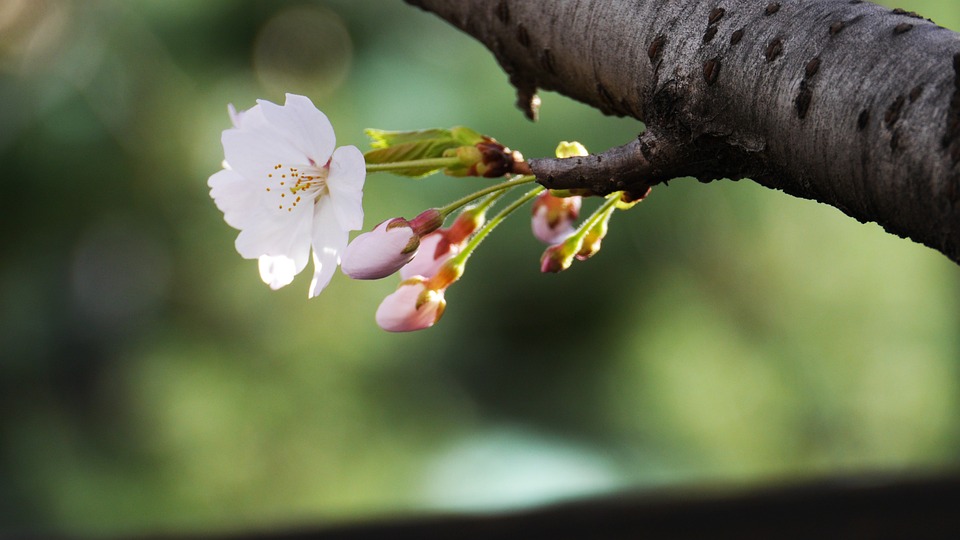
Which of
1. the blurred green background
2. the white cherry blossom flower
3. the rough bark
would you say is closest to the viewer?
the rough bark

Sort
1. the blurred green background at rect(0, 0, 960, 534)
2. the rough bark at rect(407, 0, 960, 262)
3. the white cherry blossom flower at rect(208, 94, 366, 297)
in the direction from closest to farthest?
the rough bark at rect(407, 0, 960, 262), the white cherry blossom flower at rect(208, 94, 366, 297), the blurred green background at rect(0, 0, 960, 534)

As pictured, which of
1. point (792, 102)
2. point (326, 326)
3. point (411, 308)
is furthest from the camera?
point (326, 326)

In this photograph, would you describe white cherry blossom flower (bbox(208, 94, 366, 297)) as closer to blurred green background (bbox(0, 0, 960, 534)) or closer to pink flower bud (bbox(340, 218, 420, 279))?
pink flower bud (bbox(340, 218, 420, 279))

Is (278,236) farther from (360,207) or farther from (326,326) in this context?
(326,326)

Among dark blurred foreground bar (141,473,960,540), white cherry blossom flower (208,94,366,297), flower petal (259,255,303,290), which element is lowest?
dark blurred foreground bar (141,473,960,540)

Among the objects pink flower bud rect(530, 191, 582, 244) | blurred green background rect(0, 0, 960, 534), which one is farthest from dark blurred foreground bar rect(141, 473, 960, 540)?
blurred green background rect(0, 0, 960, 534)

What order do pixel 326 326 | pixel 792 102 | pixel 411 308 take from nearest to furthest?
pixel 792 102 → pixel 411 308 → pixel 326 326

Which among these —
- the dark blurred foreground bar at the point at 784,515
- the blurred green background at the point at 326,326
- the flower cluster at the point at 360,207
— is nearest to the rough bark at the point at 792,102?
the flower cluster at the point at 360,207

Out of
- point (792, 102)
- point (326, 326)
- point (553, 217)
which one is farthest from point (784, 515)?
point (326, 326)
